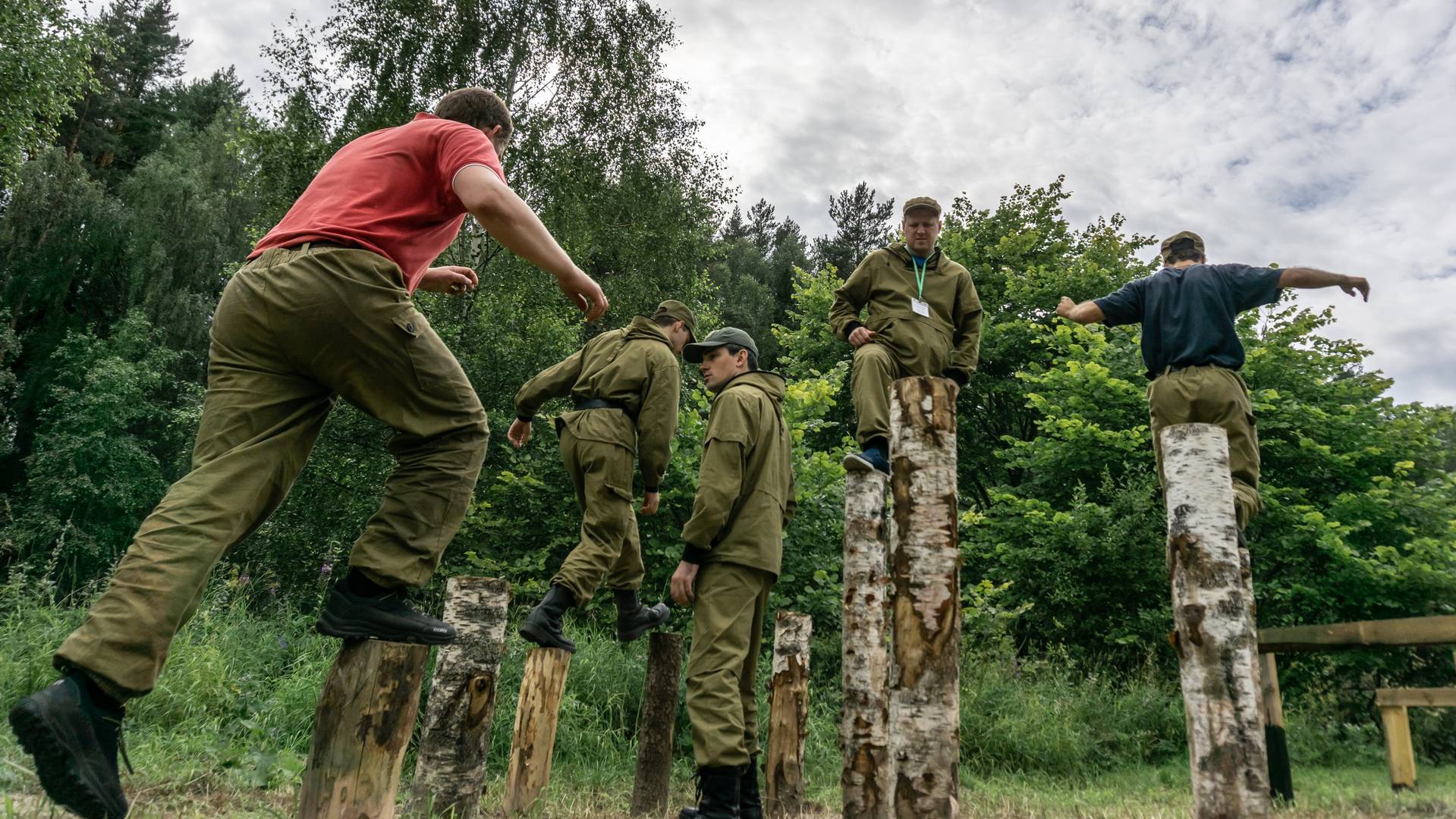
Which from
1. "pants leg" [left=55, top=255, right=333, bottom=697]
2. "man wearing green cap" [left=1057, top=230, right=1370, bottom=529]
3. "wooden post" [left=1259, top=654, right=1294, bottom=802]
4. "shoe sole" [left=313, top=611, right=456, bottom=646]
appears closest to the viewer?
"pants leg" [left=55, top=255, right=333, bottom=697]

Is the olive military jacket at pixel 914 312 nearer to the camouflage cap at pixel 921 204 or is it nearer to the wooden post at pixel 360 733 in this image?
the camouflage cap at pixel 921 204

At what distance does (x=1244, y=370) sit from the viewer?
14336 mm

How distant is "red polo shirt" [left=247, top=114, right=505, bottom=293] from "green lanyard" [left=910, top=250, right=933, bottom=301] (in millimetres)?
3564

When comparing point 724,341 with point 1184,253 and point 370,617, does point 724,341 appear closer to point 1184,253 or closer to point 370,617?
point 370,617

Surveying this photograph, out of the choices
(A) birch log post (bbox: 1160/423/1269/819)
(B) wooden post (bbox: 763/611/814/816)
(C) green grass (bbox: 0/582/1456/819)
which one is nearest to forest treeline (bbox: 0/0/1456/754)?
(C) green grass (bbox: 0/582/1456/819)

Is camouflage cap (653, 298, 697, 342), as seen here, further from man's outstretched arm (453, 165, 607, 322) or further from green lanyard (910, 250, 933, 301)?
man's outstretched arm (453, 165, 607, 322)

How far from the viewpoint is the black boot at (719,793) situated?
388 centimetres

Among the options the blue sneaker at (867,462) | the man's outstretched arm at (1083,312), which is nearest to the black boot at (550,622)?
the blue sneaker at (867,462)

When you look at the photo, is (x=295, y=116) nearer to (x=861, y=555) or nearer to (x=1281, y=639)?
(x=861, y=555)

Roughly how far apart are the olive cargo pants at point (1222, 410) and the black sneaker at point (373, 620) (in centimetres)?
394

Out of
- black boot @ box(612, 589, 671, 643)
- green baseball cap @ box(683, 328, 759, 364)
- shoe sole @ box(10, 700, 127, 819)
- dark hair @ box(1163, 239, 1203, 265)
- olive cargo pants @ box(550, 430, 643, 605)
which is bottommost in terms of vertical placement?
shoe sole @ box(10, 700, 127, 819)

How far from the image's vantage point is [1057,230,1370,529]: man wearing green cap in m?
4.73

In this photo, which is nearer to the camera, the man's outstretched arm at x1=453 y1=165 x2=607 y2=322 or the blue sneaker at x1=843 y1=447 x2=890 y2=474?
the man's outstretched arm at x1=453 y1=165 x2=607 y2=322

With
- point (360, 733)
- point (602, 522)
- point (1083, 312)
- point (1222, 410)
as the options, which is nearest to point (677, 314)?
point (602, 522)
